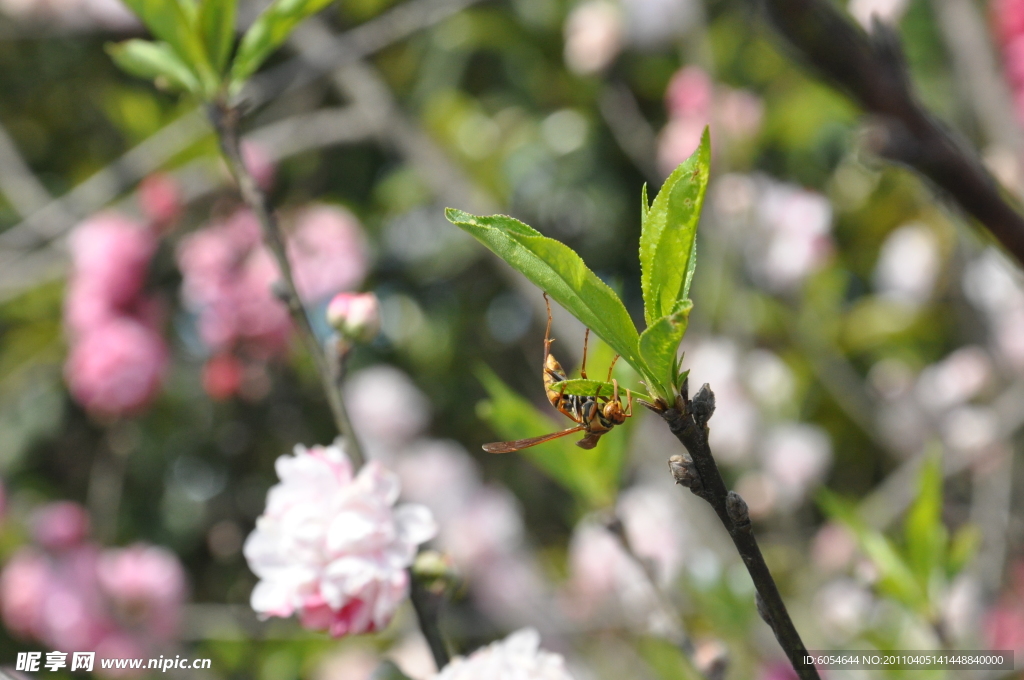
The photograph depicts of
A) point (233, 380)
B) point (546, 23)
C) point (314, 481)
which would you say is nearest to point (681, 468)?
point (314, 481)

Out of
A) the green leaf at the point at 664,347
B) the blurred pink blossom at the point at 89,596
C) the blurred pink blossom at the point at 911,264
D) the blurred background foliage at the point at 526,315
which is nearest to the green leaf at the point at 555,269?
the green leaf at the point at 664,347

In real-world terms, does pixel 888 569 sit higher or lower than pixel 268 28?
lower

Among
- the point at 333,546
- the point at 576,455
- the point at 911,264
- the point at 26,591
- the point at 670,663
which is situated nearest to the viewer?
the point at 333,546

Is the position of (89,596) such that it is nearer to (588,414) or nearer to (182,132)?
(182,132)

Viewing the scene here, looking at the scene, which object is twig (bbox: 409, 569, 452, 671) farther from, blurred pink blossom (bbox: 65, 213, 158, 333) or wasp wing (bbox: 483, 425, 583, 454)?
blurred pink blossom (bbox: 65, 213, 158, 333)

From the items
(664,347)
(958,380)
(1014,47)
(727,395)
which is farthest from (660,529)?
(664,347)

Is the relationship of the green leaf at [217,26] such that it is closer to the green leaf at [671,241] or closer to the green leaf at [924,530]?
the green leaf at [671,241]

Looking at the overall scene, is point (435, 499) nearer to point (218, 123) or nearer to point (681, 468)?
point (218, 123)
